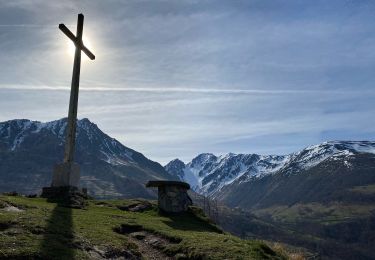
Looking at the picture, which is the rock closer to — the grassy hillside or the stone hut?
the stone hut

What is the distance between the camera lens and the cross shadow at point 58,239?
60.3 ft

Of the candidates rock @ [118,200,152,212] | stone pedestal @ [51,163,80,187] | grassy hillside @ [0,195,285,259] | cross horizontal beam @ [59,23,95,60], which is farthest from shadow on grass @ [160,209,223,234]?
cross horizontal beam @ [59,23,95,60]

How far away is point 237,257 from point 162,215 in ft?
53.8

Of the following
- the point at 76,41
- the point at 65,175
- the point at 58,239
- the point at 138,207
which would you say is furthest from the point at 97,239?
the point at 76,41

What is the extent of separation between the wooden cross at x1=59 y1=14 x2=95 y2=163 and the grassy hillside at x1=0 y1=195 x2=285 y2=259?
7320mm

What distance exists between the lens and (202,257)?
22.4 meters

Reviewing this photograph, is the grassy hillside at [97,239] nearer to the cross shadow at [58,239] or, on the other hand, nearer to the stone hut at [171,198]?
the cross shadow at [58,239]

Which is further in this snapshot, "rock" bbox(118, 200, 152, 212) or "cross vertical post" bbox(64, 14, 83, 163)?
"rock" bbox(118, 200, 152, 212)

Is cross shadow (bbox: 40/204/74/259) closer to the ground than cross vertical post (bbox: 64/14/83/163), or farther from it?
closer to the ground

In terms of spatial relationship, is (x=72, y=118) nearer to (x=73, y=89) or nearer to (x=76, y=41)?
(x=73, y=89)

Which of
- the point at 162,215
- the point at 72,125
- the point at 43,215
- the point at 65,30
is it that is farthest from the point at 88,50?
the point at 43,215

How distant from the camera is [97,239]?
875 inches

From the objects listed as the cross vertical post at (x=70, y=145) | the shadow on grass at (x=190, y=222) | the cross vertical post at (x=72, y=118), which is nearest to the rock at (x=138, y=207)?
the shadow on grass at (x=190, y=222)

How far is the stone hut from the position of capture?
3934cm
